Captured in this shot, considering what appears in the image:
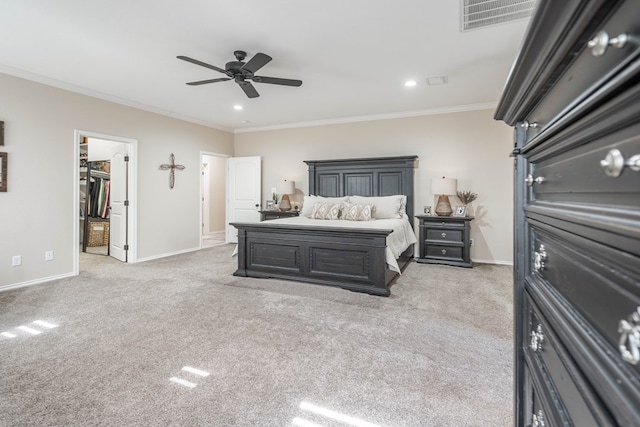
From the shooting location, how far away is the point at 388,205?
5.13m

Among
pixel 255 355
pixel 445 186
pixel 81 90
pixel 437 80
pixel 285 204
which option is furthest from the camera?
pixel 285 204

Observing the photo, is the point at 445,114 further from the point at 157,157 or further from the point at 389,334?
the point at 157,157

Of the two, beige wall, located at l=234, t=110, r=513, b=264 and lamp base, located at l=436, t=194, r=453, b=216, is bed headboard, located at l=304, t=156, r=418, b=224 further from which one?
lamp base, located at l=436, t=194, r=453, b=216

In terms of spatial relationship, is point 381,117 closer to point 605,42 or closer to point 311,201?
point 311,201

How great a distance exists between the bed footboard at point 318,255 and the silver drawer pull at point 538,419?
2.43 metres

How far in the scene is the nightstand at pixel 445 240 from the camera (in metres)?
4.79

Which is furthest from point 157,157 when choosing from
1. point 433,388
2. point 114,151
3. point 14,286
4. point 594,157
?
point 594,157

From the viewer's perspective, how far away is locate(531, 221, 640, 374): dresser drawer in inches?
17.6

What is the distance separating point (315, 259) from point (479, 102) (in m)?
3.69

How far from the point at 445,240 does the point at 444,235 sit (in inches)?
3.2

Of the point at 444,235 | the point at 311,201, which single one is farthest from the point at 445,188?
the point at 311,201

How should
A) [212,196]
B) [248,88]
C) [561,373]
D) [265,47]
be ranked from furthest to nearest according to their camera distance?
[212,196], [248,88], [265,47], [561,373]

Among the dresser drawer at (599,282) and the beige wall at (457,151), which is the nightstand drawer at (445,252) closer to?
the beige wall at (457,151)

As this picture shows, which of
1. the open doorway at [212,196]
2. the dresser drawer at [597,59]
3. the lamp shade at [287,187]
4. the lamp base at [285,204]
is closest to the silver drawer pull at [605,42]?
the dresser drawer at [597,59]
